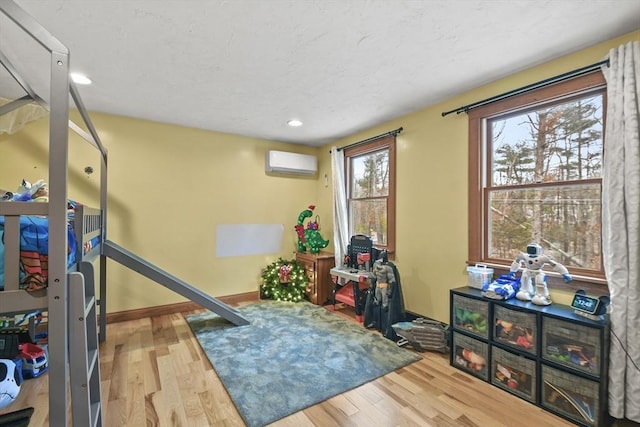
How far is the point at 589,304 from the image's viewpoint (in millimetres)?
1762

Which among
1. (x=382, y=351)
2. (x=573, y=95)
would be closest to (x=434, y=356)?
(x=382, y=351)

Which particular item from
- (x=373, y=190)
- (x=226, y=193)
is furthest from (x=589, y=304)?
(x=226, y=193)

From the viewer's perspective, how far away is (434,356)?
252cm

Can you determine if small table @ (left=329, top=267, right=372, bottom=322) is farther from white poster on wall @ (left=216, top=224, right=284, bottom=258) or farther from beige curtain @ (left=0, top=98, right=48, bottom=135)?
beige curtain @ (left=0, top=98, right=48, bottom=135)

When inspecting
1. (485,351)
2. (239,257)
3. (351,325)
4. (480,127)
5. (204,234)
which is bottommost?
(351,325)

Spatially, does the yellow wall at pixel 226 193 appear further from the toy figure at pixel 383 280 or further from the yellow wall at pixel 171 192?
the toy figure at pixel 383 280

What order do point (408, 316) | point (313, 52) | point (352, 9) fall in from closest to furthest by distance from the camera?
point (352, 9), point (313, 52), point (408, 316)

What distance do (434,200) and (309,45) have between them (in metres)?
1.87

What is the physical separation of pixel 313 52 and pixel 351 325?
269 centimetres

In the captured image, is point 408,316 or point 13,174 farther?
point 408,316

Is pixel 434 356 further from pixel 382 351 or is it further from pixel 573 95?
pixel 573 95

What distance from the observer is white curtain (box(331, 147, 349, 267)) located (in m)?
4.01

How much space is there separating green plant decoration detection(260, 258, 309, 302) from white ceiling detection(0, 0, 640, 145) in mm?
2269

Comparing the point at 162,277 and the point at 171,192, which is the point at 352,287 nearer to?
the point at 162,277
